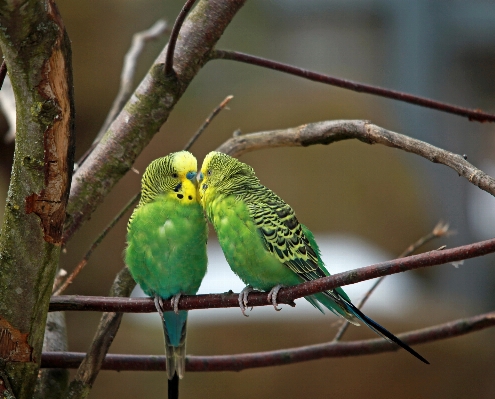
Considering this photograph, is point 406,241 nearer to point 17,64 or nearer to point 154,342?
point 154,342

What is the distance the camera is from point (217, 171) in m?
1.78

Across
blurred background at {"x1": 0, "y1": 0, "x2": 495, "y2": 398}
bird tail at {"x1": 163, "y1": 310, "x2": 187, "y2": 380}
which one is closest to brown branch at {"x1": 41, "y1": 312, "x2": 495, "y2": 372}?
bird tail at {"x1": 163, "y1": 310, "x2": 187, "y2": 380}

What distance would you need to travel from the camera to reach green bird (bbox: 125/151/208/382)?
5.86 ft

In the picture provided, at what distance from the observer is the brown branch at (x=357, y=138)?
126 cm

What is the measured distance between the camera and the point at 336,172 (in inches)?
184

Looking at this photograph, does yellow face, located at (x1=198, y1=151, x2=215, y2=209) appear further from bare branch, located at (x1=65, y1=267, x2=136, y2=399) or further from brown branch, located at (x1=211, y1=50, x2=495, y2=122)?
bare branch, located at (x1=65, y1=267, x2=136, y2=399)

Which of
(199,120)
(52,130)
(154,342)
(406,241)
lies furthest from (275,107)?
(52,130)

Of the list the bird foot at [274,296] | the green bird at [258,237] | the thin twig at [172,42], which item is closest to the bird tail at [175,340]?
the green bird at [258,237]

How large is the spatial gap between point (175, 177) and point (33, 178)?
0.69 metres

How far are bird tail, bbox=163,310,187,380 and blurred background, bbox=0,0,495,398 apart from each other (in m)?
1.72

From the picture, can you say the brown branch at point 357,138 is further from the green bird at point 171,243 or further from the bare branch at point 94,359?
the bare branch at point 94,359

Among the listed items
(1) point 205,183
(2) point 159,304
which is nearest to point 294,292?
(2) point 159,304

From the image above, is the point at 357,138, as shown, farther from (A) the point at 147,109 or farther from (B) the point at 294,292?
(A) the point at 147,109

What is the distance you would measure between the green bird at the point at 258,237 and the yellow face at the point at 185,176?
0.23ft
